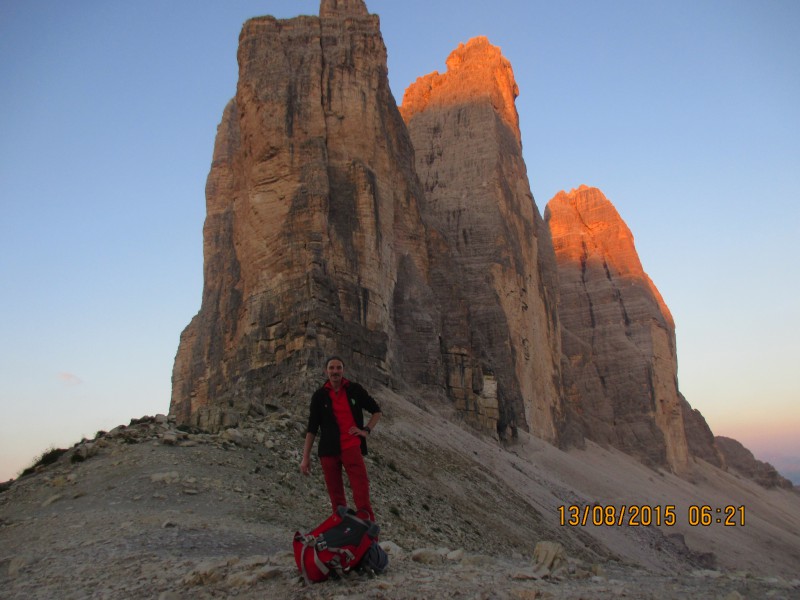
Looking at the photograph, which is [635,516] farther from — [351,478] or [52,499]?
[351,478]

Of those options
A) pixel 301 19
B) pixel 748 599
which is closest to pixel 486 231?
pixel 301 19

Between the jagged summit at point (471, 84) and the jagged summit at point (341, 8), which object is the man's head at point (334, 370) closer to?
the jagged summit at point (341, 8)

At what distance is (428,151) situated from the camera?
5391cm

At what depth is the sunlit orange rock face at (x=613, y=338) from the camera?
58906mm

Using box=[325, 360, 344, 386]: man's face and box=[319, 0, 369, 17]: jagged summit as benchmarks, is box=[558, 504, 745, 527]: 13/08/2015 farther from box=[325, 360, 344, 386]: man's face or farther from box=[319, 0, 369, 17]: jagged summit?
box=[319, 0, 369, 17]: jagged summit

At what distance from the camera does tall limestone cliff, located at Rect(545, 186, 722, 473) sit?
193ft

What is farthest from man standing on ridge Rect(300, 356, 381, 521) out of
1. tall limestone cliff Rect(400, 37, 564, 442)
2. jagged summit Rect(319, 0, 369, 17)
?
jagged summit Rect(319, 0, 369, 17)

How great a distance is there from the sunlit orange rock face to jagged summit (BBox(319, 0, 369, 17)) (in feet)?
101

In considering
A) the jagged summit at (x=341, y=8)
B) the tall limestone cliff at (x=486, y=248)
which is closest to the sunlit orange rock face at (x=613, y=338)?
the tall limestone cliff at (x=486, y=248)

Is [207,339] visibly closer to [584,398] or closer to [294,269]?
[294,269]

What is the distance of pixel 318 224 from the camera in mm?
29484

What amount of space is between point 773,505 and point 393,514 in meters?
57.0

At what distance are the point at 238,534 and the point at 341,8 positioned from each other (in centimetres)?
3210

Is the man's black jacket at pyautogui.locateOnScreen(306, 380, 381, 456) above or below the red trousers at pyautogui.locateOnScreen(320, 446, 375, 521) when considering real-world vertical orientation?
above
